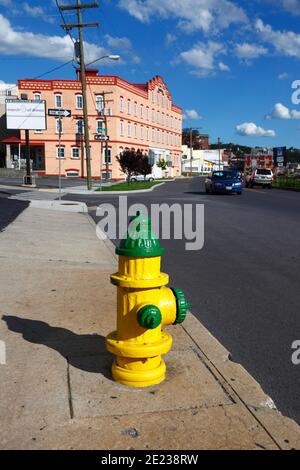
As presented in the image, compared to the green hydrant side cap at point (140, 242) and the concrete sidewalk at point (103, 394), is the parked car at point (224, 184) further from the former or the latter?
the green hydrant side cap at point (140, 242)

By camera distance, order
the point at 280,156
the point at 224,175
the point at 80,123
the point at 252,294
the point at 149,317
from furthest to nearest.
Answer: the point at 280,156, the point at 80,123, the point at 224,175, the point at 252,294, the point at 149,317

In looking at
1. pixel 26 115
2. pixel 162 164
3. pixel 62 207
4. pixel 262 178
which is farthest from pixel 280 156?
pixel 62 207

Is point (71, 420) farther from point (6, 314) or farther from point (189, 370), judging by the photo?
point (6, 314)

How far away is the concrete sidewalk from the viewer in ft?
8.59

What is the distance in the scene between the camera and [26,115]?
109ft

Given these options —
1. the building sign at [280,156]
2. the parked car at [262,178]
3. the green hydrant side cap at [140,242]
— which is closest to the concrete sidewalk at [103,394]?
the green hydrant side cap at [140,242]

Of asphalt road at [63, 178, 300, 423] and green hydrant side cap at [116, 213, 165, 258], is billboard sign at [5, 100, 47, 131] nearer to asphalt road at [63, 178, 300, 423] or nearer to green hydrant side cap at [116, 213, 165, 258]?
asphalt road at [63, 178, 300, 423]

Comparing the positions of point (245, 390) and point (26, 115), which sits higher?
point (26, 115)

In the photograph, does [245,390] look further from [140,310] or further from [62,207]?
[62,207]

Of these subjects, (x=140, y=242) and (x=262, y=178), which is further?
(x=262, y=178)

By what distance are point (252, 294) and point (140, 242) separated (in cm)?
318

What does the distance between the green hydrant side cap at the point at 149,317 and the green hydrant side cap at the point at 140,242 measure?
36 cm

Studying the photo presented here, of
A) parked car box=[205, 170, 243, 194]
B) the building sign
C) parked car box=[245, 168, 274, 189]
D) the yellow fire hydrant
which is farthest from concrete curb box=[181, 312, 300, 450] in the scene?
the building sign

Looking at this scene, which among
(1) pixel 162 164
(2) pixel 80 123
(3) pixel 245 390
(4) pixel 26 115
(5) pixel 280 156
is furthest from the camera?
(1) pixel 162 164
